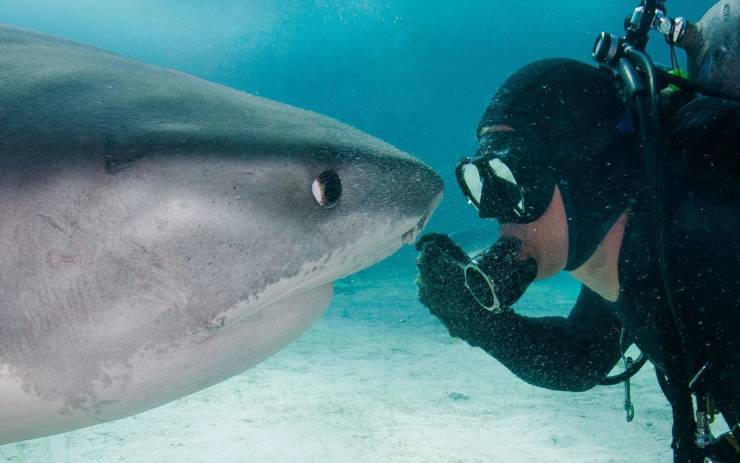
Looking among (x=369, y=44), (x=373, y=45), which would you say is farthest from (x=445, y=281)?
(x=369, y=44)

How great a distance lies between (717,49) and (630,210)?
84 centimetres

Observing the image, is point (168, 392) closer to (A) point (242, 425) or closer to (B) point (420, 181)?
(B) point (420, 181)

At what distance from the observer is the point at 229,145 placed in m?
1.22

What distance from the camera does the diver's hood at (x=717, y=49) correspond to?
2.00m

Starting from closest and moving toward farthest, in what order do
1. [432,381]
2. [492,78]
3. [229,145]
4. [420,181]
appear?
1. [229,145]
2. [420,181]
3. [432,381]
4. [492,78]

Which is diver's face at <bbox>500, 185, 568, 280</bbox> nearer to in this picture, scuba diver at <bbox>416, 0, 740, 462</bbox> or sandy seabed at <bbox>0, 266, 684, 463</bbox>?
scuba diver at <bbox>416, 0, 740, 462</bbox>

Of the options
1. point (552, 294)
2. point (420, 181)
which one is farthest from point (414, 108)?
point (420, 181)

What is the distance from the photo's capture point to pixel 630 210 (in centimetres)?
195

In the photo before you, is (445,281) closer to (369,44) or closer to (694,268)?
(694,268)

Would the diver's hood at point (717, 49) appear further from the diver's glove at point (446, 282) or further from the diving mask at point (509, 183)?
the diver's glove at point (446, 282)

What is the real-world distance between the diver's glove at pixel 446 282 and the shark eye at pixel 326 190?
0.92m

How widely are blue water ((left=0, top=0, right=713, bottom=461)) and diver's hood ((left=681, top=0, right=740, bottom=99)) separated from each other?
95.8ft

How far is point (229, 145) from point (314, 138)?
0.23 meters

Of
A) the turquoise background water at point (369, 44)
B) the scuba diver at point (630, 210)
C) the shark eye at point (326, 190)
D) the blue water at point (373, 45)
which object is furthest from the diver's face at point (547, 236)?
the turquoise background water at point (369, 44)
